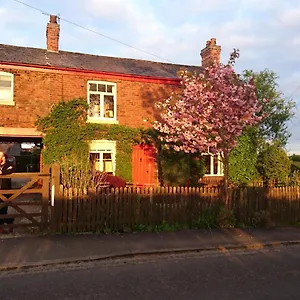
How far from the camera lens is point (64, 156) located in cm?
1579

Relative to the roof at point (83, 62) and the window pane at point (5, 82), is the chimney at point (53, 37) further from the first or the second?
the window pane at point (5, 82)

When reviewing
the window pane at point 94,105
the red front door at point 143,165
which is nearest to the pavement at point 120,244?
the red front door at point 143,165

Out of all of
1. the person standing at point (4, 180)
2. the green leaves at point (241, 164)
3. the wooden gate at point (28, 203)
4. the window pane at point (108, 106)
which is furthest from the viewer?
the green leaves at point (241, 164)

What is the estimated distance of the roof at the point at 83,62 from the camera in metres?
16.2

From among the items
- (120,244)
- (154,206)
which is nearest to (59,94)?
(154,206)

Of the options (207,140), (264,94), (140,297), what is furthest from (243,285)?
(264,94)

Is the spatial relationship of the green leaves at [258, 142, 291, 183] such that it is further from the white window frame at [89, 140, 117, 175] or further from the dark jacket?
the dark jacket

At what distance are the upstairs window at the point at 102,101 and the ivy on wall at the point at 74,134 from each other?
499 mm

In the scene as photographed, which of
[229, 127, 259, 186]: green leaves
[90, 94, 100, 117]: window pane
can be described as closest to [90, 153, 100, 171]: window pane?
[90, 94, 100, 117]: window pane

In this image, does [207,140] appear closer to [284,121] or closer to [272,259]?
[272,259]

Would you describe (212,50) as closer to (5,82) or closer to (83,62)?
(83,62)

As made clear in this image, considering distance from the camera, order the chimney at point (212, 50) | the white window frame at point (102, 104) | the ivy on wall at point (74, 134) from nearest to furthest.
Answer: the ivy on wall at point (74, 134), the white window frame at point (102, 104), the chimney at point (212, 50)

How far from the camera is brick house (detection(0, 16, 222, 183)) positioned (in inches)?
612

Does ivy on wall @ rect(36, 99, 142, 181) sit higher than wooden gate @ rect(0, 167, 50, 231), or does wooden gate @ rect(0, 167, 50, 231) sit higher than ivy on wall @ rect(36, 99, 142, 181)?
ivy on wall @ rect(36, 99, 142, 181)
